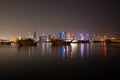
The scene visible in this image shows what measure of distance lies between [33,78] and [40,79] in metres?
0.77

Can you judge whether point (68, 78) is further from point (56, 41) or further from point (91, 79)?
point (56, 41)

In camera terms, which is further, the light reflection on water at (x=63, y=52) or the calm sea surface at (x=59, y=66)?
the light reflection on water at (x=63, y=52)

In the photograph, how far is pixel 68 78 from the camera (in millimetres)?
16234

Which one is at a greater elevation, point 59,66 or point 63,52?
point 59,66

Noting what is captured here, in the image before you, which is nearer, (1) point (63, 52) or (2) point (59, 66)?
(2) point (59, 66)

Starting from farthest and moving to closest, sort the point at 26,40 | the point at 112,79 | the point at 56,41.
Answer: the point at 56,41 → the point at 26,40 → the point at 112,79

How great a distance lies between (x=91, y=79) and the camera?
1577 centimetres

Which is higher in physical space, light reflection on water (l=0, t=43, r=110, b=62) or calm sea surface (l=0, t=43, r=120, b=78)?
calm sea surface (l=0, t=43, r=120, b=78)

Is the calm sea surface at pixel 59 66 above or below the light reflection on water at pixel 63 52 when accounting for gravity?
above

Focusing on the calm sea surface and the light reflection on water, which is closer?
the calm sea surface

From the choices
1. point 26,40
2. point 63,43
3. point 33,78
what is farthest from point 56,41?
point 33,78

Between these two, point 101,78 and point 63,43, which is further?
point 63,43

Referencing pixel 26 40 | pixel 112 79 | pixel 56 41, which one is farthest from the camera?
pixel 56 41

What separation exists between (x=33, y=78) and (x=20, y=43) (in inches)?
3853
